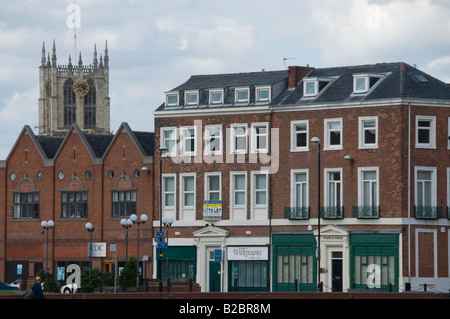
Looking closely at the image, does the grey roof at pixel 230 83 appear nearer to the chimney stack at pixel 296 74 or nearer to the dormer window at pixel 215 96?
the dormer window at pixel 215 96

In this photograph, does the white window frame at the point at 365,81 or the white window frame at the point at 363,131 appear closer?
the white window frame at the point at 363,131

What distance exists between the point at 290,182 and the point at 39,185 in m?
22.0

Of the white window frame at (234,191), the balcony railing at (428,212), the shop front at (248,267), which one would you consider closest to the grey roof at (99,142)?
the white window frame at (234,191)

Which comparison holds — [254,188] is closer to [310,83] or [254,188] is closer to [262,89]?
[262,89]

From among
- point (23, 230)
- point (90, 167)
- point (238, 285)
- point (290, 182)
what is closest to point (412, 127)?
point (290, 182)

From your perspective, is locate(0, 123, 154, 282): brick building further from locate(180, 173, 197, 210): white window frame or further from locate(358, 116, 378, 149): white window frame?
locate(358, 116, 378, 149): white window frame

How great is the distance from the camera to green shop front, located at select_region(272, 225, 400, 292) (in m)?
85.8

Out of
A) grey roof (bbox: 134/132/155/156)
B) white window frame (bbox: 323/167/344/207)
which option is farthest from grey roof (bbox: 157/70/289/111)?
white window frame (bbox: 323/167/344/207)

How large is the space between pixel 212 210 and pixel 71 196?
522 inches

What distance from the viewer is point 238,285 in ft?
301

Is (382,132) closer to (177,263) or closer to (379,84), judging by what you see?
(379,84)

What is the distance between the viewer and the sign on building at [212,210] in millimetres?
92875

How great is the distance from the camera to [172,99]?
3782 inches

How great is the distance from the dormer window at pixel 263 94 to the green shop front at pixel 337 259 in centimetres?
Answer: 867
